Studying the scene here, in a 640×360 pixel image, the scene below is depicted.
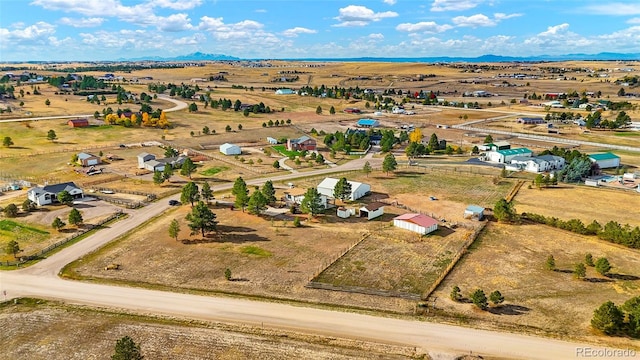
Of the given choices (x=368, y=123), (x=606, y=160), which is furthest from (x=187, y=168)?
(x=606, y=160)

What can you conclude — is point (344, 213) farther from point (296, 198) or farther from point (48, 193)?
point (48, 193)

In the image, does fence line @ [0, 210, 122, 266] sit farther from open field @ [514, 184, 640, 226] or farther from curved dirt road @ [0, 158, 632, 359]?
open field @ [514, 184, 640, 226]

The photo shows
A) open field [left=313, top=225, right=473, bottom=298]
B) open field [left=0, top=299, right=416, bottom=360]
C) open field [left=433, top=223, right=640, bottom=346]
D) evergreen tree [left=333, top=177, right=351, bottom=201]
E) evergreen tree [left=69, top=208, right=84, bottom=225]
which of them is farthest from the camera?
evergreen tree [left=333, top=177, right=351, bottom=201]

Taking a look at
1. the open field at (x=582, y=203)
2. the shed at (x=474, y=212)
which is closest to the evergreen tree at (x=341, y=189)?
the shed at (x=474, y=212)

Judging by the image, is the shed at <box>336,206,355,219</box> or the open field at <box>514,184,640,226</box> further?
the shed at <box>336,206,355,219</box>

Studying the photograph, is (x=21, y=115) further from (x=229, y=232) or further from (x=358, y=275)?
(x=358, y=275)

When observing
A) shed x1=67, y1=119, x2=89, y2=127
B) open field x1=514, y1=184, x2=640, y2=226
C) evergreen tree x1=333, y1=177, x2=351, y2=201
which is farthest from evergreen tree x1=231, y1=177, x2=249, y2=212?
shed x1=67, y1=119, x2=89, y2=127

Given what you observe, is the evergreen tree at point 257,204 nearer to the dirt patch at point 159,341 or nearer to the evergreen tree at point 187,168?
the evergreen tree at point 187,168
